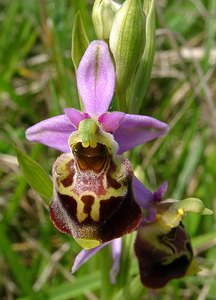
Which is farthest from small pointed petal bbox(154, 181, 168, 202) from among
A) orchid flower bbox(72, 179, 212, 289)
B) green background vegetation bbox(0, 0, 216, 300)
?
green background vegetation bbox(0, 0, 216, 300)

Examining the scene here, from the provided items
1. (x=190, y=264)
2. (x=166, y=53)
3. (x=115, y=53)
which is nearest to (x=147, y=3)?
(x=115, y=53)

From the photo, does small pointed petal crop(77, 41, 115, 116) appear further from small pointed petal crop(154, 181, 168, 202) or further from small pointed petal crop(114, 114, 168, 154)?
small pointed petal crop(154, 181, 168, 202)

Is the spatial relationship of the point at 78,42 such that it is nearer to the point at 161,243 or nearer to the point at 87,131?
the point at 87,131

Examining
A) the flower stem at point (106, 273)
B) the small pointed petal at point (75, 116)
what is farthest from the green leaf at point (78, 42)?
the flower stem at point (106, 273)

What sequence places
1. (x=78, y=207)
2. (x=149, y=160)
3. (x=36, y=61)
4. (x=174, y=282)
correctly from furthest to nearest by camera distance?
(x=36, y=61)
(x=149, y=160)
(x=174, y=282)
(x=78, y=207)

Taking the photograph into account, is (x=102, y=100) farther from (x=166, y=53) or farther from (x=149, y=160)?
(x=166, y=53)

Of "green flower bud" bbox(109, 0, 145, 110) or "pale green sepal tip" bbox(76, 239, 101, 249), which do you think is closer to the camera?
"pale green sepal tip" bbox(76, 239, 101, 249)

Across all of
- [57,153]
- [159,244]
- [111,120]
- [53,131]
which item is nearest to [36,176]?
[53,131]
